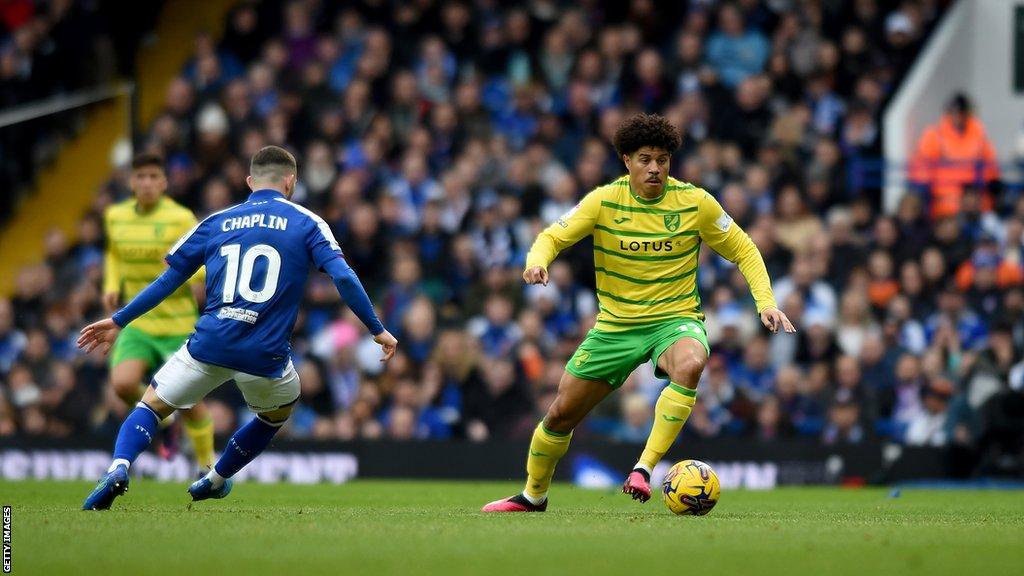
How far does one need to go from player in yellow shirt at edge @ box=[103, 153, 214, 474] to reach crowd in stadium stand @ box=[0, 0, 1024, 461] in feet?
14.4

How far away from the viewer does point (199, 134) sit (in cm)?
2089

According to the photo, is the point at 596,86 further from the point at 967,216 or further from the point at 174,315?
the point at 174,315

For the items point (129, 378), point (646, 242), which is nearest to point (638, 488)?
point (646, 242)

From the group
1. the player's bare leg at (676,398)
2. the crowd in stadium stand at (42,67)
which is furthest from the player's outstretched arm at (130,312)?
the crowd in stadium stand at (42,67)

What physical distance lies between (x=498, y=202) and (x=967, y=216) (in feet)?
17.3

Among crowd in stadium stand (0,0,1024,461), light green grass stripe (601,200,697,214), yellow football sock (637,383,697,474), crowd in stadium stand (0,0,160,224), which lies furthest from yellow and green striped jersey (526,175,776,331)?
crowd in stadium stand (0,0,160,224)

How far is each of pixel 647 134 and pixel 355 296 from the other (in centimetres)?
205

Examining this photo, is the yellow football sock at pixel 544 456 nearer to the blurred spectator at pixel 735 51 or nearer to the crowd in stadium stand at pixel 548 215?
the crowd in stadium stand at pixel 548 215

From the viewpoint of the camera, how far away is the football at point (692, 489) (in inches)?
383

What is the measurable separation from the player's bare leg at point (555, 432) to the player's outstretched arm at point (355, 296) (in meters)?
1.19

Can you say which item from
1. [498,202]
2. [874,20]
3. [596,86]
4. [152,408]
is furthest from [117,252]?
[874,20]

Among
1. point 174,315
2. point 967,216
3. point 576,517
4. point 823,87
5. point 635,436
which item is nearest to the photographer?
point 576,517

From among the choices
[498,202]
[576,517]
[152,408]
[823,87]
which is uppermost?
[823,87]

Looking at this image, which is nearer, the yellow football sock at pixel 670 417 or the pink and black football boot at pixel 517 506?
the yellow football sock at pixel 670 417
